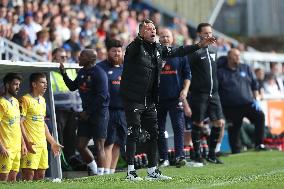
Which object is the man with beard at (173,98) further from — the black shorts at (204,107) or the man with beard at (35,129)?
the man with beard at (35,129)

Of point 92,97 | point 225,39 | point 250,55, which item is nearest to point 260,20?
point 225,39

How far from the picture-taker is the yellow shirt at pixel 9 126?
42.5ft

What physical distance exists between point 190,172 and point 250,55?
10594mm

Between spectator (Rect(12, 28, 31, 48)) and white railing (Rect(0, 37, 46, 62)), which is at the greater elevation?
spectator (Rect(12, 28, 31, 48))

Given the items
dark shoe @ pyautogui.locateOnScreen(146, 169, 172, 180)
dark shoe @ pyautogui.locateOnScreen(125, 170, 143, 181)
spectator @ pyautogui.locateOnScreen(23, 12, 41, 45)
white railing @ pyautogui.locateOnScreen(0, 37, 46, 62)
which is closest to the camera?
dark shoe @ pyautogui.locateOnScreen(125, 170, 143, 181)

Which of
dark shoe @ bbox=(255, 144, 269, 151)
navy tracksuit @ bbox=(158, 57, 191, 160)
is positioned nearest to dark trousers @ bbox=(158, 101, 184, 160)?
navy tracksuit @ bbox=(158, 57, 191, 160)

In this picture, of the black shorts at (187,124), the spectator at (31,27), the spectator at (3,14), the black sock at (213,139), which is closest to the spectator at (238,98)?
the black shorts at (187,124)

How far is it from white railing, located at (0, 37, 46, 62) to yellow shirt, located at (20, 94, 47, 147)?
5.58 m

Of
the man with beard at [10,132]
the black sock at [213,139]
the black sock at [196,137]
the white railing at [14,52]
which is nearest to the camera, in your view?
the man with beard at [10,132]

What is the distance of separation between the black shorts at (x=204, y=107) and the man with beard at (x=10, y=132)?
3880 millimetres

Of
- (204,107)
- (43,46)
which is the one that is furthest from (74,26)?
(204,107)

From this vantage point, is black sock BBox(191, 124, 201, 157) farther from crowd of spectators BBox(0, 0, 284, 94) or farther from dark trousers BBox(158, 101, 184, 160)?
crowd of spectators BBox(0, 0, 284, 94)

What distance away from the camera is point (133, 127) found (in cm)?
1259

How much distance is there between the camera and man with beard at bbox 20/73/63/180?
1344 cm
